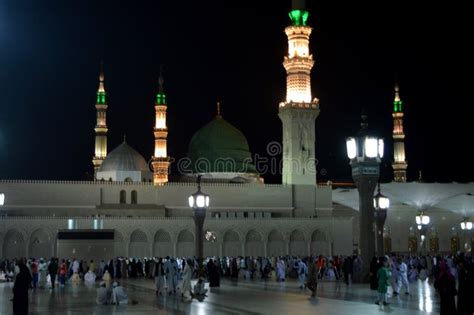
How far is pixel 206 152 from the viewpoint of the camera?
1868 inches

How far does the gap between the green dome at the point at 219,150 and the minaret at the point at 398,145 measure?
29.7ft

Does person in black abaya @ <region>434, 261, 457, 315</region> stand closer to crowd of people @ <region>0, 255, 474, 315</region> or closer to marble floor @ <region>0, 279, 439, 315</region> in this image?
crowd of people @ <region>0, 255, 474, 315</region>

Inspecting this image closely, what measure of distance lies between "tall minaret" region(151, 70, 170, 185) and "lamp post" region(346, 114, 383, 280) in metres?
24.6

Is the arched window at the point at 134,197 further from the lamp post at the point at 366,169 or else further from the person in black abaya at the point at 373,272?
the lamp post at the point at 366,169

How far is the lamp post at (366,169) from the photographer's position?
1709cm

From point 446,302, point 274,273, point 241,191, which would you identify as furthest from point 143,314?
point 241,191

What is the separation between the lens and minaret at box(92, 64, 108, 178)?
4625 cm

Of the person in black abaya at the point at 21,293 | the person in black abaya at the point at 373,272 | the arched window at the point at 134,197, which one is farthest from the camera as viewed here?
the arched window at the point at 134,197

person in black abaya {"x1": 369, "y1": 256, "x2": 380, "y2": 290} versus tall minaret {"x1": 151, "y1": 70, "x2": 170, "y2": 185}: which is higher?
tall minaret {"x1": 151, "y1": 70, "x2": 170, "y2": 185}

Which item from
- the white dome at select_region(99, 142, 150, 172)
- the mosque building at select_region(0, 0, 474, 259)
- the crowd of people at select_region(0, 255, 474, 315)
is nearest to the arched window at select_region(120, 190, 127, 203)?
the mosque building at select_region(0, 0, 474, 259)

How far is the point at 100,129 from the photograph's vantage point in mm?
46469

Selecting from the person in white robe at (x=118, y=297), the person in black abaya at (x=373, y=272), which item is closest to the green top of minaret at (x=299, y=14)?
the person in black abaya at (x=373, y=272)

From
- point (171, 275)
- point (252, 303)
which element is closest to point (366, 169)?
point (252, 303)

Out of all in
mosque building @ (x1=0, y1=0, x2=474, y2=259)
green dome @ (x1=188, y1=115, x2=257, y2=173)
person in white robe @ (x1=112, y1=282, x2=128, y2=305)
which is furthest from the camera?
green dome @ (x1=188, y1=115, x2=257, y2=173)
